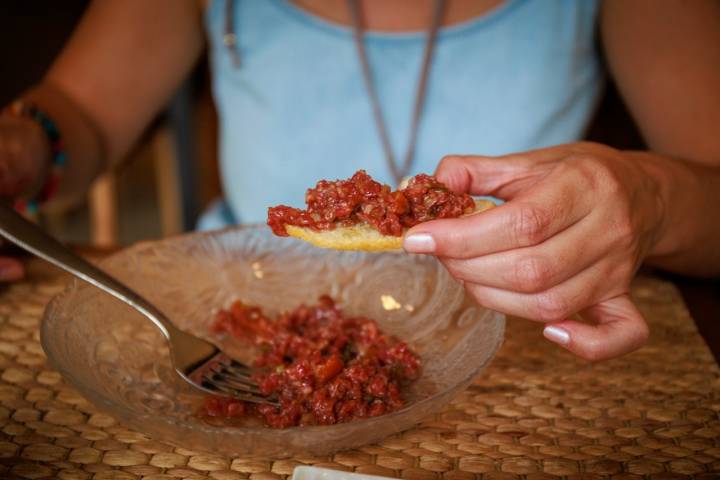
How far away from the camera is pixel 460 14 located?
168 centimetres

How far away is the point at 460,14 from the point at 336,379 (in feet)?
3.48

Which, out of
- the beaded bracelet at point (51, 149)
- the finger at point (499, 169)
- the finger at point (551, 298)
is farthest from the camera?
the beaded bracelet at point (51, 149)

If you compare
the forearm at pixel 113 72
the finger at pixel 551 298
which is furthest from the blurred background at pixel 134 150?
the finger at pixel 551 298

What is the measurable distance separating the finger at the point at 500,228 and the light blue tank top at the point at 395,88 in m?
Answer: 0.84

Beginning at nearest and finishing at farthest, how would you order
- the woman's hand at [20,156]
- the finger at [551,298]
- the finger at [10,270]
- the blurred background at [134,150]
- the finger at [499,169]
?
the finger at [551,298], the finger at [499,169], the finger at [10,270], the woman's hand at [20,156], the blurred background at [134,150]

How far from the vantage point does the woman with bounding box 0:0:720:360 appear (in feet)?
4.97

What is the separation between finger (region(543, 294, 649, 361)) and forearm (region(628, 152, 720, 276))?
20 cm

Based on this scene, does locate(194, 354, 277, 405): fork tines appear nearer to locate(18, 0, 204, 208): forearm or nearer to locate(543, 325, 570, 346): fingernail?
locate(543, 325, 570, 346): fingernail

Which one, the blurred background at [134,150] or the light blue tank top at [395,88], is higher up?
the light blue tank top at [395,88]

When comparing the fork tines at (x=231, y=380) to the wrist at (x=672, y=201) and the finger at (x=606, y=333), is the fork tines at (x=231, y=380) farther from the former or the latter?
the wrist at (x=672, y=201)

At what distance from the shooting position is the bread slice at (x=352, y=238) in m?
0.93

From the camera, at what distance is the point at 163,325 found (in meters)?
1.02

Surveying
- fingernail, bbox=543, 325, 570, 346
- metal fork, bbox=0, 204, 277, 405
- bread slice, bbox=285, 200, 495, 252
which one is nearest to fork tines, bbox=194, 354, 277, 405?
metal fork, bbox=0, 204, 277, 405

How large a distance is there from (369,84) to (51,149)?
2.34 feet
